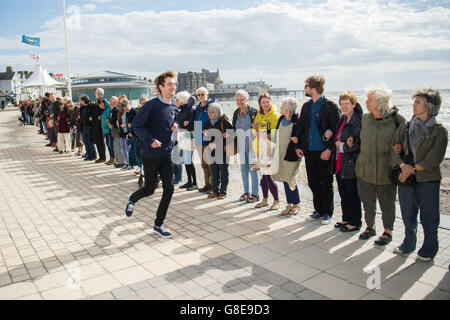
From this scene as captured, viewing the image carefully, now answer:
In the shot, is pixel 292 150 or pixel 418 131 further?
pixel 292 150

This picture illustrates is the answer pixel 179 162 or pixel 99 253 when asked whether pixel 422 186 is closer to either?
pixel 99 253

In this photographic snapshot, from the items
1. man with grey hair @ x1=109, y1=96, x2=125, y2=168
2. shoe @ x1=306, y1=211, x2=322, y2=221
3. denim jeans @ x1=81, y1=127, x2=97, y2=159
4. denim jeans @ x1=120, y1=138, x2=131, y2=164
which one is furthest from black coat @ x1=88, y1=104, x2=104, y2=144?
shoe @ x1=306, y1=211, x2=322, y2=221

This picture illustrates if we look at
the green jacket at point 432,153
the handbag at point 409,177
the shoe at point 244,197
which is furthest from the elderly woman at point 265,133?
the green jacket at point 432,153

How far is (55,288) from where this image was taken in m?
3.55

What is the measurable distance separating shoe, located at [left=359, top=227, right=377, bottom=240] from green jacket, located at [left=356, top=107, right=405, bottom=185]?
730mm

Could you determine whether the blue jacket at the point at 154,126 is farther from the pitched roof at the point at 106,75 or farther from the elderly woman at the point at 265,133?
the pitched roof at the point at 106,75

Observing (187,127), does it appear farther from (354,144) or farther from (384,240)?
(384,240)

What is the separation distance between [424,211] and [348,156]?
3.90ft

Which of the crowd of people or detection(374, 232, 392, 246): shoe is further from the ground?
the crowd of people

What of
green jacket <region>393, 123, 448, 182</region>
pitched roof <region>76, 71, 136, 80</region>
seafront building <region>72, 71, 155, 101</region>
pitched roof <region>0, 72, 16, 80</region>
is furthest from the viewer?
pitched roof <region>0, 72, 16, 80</region>

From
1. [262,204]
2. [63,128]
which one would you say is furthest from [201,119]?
[63,128]

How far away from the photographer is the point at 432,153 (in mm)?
3738

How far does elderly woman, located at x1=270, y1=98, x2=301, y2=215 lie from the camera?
5598 mm

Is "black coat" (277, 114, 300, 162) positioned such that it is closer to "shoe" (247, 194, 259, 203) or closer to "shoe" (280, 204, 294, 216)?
"shoe" (280, 204, 294, 216)
